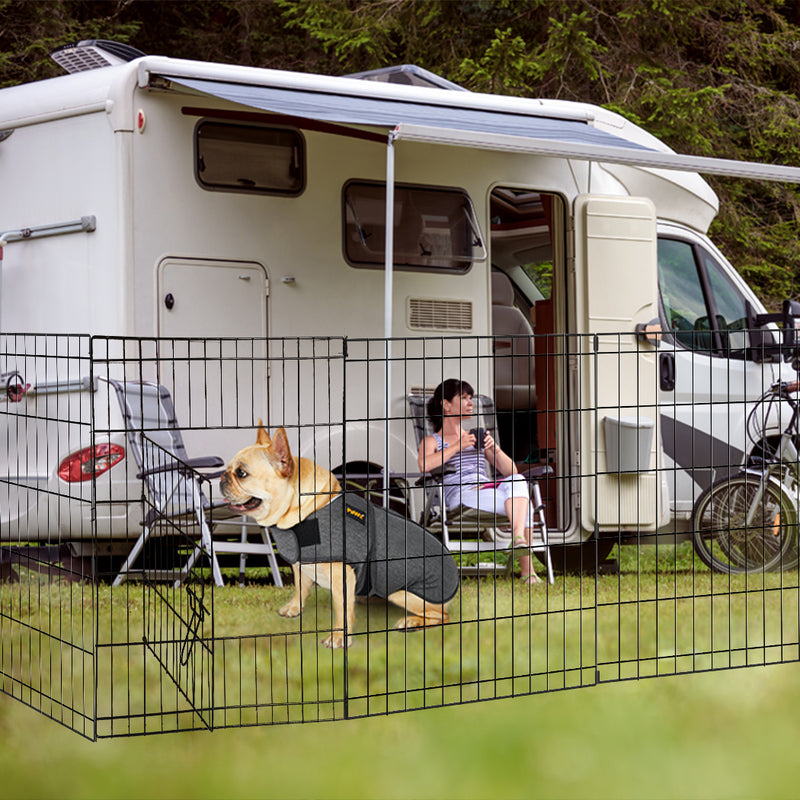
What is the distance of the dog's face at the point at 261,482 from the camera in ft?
14.8

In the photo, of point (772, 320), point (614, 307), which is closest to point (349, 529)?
point (614, 307)

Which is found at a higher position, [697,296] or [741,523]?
[697,296]

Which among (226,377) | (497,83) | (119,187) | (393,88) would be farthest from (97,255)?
(497,83)

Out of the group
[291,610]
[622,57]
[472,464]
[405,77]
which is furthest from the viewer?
[622,57]

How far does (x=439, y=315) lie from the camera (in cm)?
613

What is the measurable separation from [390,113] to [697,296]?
8.27 feet

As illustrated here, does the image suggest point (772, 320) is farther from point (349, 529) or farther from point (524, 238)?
point (349, 529)

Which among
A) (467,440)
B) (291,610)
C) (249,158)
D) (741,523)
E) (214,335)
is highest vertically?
(249,158)

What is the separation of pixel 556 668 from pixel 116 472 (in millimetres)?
2312

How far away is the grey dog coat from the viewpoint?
447 cm

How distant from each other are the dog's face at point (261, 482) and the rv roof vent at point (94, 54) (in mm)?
2276

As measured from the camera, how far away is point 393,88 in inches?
231

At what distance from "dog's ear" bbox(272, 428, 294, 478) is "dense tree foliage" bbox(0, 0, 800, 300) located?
735cm

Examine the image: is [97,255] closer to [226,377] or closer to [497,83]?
[226,377]
